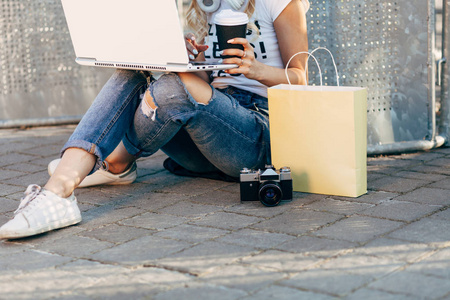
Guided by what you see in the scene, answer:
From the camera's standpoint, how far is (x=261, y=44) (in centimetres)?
296

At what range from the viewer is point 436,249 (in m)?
2.11

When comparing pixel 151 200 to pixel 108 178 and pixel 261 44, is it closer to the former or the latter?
pixel 108 178

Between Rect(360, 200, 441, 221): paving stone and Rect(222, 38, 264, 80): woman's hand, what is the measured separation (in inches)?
28.7

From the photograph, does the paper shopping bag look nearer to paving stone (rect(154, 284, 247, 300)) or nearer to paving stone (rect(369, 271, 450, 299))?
paving stone (rect(369, 271, 450, 299))

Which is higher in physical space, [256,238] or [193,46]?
[193,46]

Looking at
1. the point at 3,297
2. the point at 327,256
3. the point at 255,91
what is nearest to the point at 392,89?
the point at 255,91

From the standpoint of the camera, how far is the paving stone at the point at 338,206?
2.57 meters

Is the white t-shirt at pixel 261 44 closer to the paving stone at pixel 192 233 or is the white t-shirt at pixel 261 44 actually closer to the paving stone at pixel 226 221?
the paving stone at pixel 226 221

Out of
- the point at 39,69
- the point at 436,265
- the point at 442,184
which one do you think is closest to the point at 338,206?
the point at 442,184

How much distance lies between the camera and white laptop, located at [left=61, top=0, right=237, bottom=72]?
2447 mm

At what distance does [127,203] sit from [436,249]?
1329mm

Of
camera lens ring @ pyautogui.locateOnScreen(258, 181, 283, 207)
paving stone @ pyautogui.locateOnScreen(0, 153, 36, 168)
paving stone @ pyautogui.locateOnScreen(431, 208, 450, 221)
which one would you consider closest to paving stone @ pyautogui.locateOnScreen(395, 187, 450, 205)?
paving stone @ pyautogui.locateOnScreen(431, 208, 450, 221)

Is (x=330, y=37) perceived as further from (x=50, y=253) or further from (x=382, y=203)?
(x=50, y=253)

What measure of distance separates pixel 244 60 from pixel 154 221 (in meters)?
0.74
